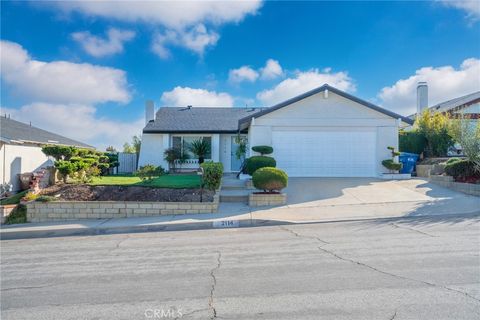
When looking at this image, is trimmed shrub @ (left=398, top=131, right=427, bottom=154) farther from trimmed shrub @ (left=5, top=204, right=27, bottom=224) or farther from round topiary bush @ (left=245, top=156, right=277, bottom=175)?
trimmed shrub @ (left=5, top=204, right=27, bottom=224)

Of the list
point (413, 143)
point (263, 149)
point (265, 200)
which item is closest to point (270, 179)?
point (265, 200)

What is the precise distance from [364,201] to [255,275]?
6791 millimetres

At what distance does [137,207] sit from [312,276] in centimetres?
650

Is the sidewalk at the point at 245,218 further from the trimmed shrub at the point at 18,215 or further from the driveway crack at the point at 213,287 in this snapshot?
the driveway crack at the point at 213,287

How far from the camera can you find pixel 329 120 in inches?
559

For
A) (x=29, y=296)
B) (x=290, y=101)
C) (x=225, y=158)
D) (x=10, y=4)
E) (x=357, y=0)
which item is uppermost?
(x=357, y=0)

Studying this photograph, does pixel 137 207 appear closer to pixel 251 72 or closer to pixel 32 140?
pixel 32 140

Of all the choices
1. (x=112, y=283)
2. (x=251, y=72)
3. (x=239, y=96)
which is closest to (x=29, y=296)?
(x=112, y=283)

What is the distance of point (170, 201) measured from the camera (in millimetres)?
9406

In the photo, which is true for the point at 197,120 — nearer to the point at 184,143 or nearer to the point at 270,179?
the point at 184,143

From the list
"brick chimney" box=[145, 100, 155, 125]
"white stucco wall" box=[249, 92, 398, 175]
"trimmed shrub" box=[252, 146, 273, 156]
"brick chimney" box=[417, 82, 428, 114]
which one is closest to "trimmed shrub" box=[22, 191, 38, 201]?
"trimmed shrub" box=[252, 146, 273, 156]

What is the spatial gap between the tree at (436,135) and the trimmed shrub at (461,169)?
4.95m

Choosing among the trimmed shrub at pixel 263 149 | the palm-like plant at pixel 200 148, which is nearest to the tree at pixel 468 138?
the trimmed shrub at pixel 263 149

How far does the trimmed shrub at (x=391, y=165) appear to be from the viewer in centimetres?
1343
